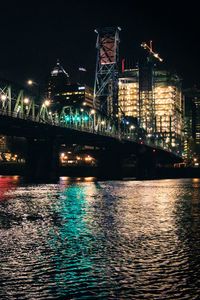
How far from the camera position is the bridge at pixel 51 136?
82.5 m

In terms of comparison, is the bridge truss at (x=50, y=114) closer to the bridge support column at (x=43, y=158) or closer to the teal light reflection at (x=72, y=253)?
the bridge support column at (x=43, y=158)

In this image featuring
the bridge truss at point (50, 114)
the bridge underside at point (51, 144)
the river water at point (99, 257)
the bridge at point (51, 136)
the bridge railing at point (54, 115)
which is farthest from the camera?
the bridge railing at point (54, 115)

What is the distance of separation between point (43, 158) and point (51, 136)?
4868mm

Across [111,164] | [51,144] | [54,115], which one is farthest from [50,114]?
[111,164]

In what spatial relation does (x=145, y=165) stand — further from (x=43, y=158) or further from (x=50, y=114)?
(x=43, y=158)

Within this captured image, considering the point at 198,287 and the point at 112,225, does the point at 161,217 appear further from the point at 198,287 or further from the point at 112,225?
the point at 198,287

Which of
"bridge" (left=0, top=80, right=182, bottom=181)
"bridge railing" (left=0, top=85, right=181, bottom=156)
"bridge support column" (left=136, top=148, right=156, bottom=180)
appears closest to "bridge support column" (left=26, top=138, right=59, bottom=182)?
"bridge" (left=0, top=80, right=182, bottom=181)

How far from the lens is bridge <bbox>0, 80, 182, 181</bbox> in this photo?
8250 cm

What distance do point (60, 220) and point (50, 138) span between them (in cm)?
6732

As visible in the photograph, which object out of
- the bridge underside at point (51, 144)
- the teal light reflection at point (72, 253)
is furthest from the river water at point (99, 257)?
the bridge underside at point (51, 144)

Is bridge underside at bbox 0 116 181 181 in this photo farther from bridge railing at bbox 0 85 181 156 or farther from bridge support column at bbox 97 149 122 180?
bridge railing at bbox 0 85 181 156

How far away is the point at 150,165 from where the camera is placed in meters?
142

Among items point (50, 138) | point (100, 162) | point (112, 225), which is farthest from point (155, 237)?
point (100, 162)

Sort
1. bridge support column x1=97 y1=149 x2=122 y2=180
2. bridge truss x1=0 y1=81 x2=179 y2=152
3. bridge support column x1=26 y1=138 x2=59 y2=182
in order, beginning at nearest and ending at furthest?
bridge truss x1=0 y1=81 x2=179 y2=152 → bridge support column x1=26 y1=138 x2=59 y2=182 → bridge support column x1=97 y1=149 x2=122 y2=180
